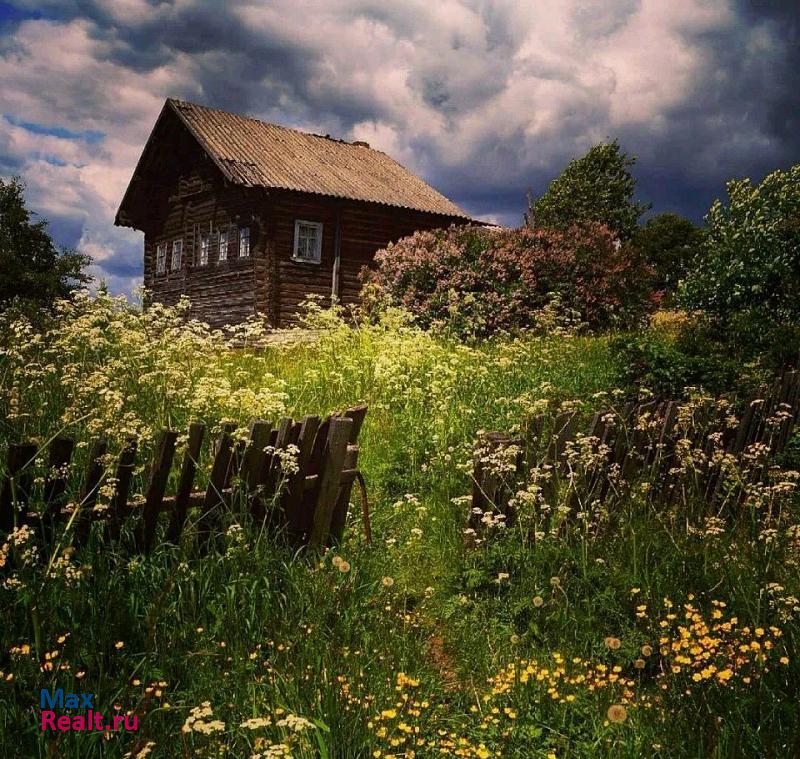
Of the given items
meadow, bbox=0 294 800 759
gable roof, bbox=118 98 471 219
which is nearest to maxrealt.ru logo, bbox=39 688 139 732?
meadow, bbox=0 294 800 759

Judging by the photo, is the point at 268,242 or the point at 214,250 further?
the point at 214,250

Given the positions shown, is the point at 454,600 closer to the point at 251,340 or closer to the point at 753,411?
the point at 753,411

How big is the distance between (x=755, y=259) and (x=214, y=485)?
404 inches

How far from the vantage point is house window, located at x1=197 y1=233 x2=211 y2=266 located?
73.0 ft

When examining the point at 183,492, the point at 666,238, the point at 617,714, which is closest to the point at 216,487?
the point at 183,492

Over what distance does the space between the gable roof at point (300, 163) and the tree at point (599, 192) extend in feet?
41.4

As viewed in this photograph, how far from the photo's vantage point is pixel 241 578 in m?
3.45

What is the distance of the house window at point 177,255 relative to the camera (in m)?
23.8

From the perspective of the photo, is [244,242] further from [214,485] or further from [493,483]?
[214,485]

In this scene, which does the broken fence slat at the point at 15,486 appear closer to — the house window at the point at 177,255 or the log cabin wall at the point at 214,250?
the log cabin wall at the point at 214,250

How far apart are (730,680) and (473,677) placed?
1129 millimetres

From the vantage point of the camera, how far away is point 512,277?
44.4 ft

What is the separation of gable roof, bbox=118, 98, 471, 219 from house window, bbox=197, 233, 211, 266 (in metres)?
3.20

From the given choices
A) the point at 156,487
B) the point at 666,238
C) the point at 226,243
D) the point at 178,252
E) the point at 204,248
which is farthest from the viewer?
the point at 666,238
